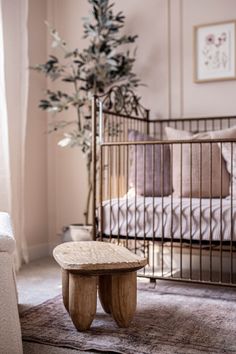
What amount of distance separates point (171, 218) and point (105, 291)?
0.68m

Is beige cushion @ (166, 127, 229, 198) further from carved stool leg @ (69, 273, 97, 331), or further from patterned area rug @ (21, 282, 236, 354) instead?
carved stool leg @ (69, 273, 97, 331)

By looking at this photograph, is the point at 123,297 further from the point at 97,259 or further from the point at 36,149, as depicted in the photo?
the point at 36,149

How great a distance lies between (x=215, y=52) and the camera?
11.5 ft

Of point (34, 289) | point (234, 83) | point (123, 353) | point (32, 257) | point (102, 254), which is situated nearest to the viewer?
point (123, 353)

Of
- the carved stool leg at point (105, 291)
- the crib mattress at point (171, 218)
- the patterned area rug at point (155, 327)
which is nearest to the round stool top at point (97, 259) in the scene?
the carved stool leg at point (105, 291)

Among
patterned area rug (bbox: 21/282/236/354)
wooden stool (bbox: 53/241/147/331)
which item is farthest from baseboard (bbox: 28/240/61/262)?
wooden stool (bbox: 53/241/147/331)

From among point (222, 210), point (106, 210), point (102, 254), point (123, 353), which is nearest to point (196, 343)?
point (123, 353)

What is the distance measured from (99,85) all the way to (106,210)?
1.07 meters

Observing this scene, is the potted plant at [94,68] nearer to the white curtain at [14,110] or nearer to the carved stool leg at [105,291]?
the white curtain at [14,110]

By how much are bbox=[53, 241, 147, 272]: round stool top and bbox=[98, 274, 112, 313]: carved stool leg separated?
126mm

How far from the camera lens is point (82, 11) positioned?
4000 mm

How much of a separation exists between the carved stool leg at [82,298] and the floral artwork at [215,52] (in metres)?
2.01

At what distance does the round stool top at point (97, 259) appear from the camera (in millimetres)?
2037

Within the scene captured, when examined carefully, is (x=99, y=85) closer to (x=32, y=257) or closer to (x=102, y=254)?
(x=32, y=257)
